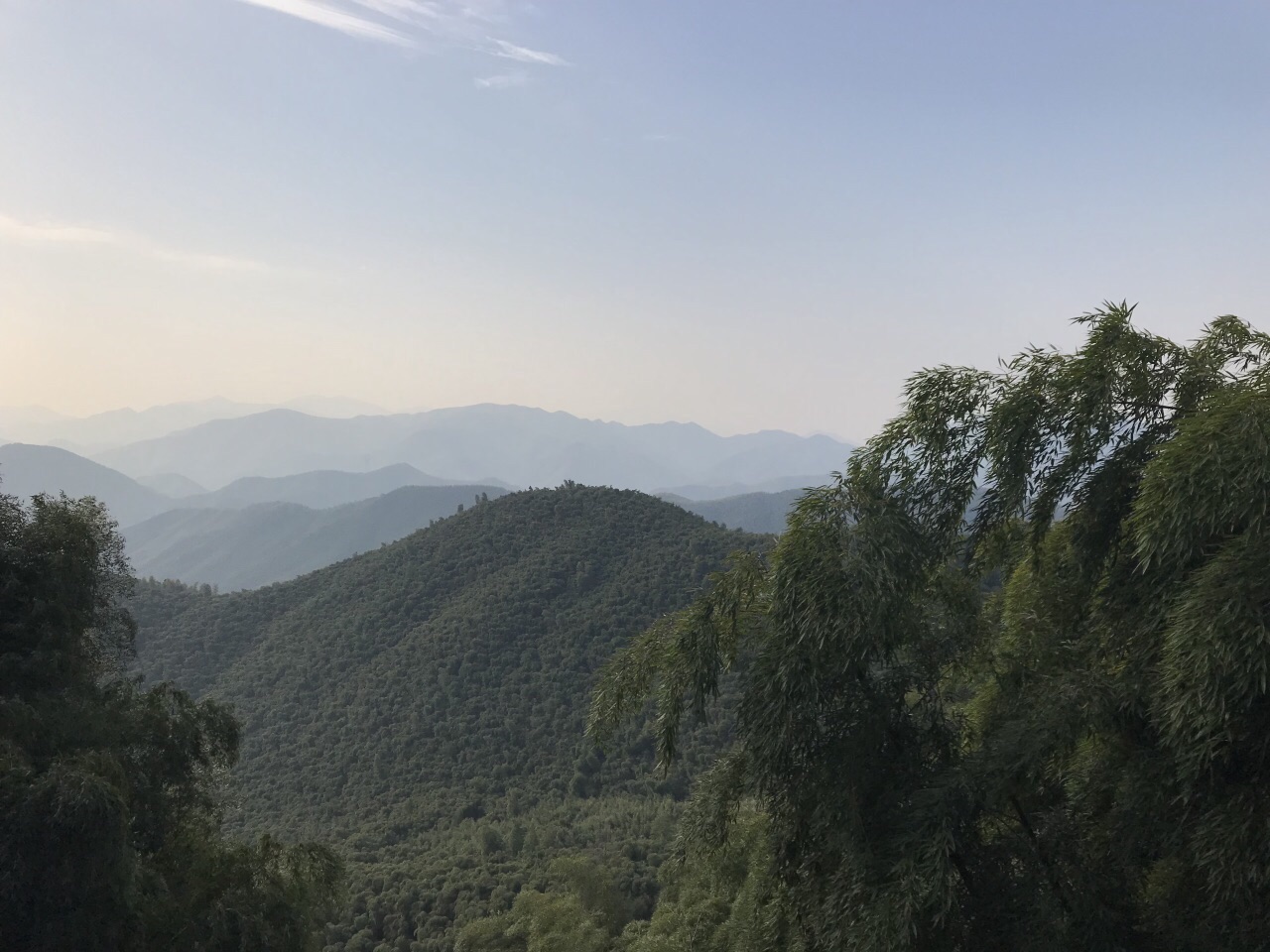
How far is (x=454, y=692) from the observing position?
3141cm

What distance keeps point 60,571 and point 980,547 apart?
25.2ft

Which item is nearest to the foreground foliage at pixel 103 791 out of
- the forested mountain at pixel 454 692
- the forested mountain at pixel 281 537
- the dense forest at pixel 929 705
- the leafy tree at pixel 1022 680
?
the dense forest at pixel 929 705

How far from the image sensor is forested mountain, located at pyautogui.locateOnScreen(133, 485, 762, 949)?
22.4 meters

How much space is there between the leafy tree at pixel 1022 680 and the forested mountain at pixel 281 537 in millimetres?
157988

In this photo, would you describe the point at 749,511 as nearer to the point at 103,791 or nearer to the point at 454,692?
the point at 454,692

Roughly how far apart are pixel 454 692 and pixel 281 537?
161125 mm

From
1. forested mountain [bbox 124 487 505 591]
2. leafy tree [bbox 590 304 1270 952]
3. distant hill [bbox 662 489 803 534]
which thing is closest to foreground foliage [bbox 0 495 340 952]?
leafy tree [bbox 590 304 1270 952]

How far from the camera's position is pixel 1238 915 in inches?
130

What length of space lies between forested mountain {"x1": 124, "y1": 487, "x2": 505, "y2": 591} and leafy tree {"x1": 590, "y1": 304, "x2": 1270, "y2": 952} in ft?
518

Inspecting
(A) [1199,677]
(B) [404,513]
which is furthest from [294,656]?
(B) [404,513]

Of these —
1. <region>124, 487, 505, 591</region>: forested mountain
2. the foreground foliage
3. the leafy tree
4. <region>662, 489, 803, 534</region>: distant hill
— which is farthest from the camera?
<region>124, 487, 505, 591</region>: forested mountain

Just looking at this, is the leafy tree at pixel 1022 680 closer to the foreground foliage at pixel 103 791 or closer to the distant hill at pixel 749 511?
the foreground foliage at pixel 103 791

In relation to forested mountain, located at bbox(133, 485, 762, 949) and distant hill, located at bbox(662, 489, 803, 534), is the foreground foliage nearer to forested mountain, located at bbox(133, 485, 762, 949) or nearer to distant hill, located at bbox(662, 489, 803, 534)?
forested mountain, located at bbox(133, 485, 762, 949)

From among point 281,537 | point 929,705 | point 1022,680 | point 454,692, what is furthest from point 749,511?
point 929,705
